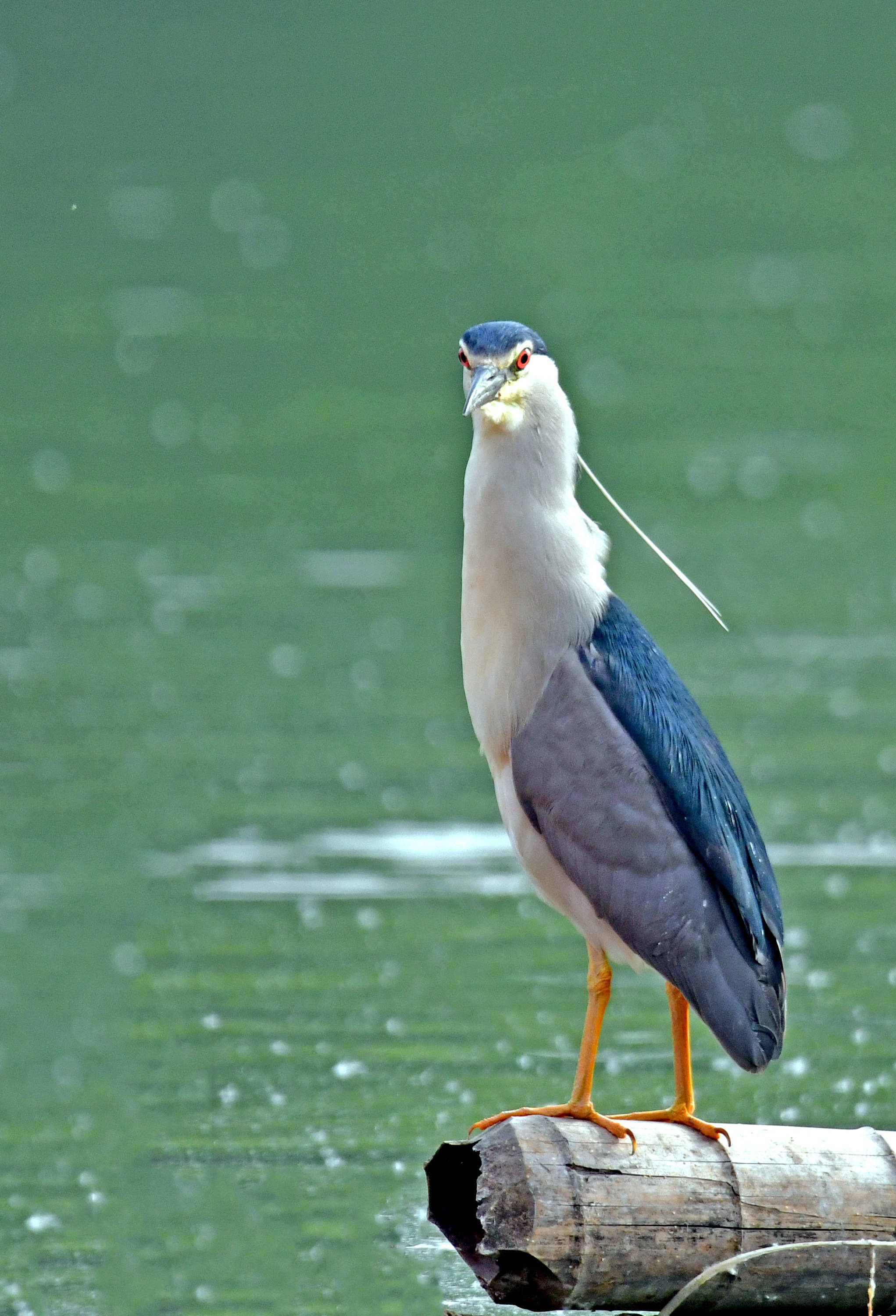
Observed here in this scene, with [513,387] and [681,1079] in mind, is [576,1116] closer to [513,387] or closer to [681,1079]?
[681,1079]

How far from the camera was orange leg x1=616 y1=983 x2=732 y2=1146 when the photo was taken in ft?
16.8

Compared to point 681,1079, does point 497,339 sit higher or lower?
higher

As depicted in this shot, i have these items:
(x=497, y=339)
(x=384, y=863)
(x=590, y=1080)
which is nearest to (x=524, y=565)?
(x=497, y=339)

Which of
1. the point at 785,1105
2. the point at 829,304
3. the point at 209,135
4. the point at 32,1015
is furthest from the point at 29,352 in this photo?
the point at 785,1105

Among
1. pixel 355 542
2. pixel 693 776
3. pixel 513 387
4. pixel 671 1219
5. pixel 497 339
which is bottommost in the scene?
pixel 355 542

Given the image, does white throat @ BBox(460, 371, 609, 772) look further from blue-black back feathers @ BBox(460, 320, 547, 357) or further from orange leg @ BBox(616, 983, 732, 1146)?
orange leg @ BBox(616, 983, 732, 1146)

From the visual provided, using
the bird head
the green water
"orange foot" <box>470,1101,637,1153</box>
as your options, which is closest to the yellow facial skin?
the bird head

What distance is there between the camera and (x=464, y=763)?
10.5 meters

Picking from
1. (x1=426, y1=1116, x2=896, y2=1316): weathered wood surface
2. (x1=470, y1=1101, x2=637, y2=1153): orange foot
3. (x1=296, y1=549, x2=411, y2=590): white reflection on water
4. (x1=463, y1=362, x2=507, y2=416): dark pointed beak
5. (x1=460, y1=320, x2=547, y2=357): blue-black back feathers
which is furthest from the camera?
(x1=296, y1=549, x2=411, y2=590): white reflection on water

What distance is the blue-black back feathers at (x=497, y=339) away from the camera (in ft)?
18.1

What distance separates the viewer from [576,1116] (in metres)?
5.02

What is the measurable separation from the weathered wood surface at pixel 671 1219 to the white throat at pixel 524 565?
1.13 meters

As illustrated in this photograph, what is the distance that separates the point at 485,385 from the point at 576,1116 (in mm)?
1636

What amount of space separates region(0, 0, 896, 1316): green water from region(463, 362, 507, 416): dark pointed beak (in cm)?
205
